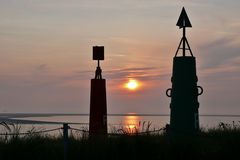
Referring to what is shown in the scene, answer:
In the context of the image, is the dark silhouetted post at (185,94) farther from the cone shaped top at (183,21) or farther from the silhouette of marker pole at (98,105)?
the silhouette of marker pole at (98,105)

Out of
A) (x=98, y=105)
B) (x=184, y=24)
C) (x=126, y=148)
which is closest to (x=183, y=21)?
(x=184, y=24)

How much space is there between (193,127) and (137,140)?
2.34 metres

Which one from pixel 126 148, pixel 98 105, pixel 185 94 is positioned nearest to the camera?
pixel 126 148

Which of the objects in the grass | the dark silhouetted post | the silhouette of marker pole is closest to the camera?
the grass

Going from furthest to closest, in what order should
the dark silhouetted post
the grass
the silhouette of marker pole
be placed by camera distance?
the silhouette of marker pole, the dark silhouetted post, the grass

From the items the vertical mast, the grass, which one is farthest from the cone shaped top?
the grass

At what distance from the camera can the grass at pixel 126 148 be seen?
490 inches

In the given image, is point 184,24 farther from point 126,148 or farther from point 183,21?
point 126,148

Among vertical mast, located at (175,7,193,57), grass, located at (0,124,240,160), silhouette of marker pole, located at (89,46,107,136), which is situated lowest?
grass, located at (0,124,240,160)

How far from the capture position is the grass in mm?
12438

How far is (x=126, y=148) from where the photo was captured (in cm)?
1259

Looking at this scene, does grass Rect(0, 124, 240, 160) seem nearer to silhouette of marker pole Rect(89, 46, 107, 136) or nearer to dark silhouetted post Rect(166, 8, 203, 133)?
dark silhouetted post Rect(166, 8, 203, 133)

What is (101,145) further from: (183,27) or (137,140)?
(183,27)

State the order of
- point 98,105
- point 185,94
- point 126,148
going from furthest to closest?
1. point 98,105
2. point 185,94
3. point 126,148
